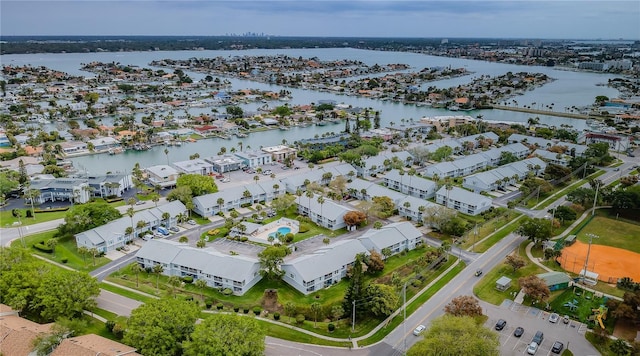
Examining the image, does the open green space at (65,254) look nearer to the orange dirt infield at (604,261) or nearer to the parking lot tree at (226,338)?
the parking lot tree at (226,338)

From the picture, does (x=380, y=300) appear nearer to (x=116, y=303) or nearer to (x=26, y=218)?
(x=116, y=303)

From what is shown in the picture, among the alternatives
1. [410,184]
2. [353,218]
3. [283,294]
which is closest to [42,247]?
[283,294]

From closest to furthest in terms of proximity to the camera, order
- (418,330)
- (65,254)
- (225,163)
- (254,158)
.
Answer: (418,330) < (65,254) < (225,163) < (254,158)

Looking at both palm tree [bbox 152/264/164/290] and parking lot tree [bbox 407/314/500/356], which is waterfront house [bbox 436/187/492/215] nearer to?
parking lot tree [bbox 407/314/500/356]

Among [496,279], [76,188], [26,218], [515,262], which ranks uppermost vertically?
[76,188]

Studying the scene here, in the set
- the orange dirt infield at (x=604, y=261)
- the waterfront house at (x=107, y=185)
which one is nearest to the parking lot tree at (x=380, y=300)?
the orange dirt infield at (x=604, y=261)

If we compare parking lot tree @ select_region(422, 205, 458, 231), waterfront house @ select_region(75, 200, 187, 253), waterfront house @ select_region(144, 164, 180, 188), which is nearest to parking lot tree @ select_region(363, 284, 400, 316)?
parking lot tree @ select_region(422, 205, 458, 231)
